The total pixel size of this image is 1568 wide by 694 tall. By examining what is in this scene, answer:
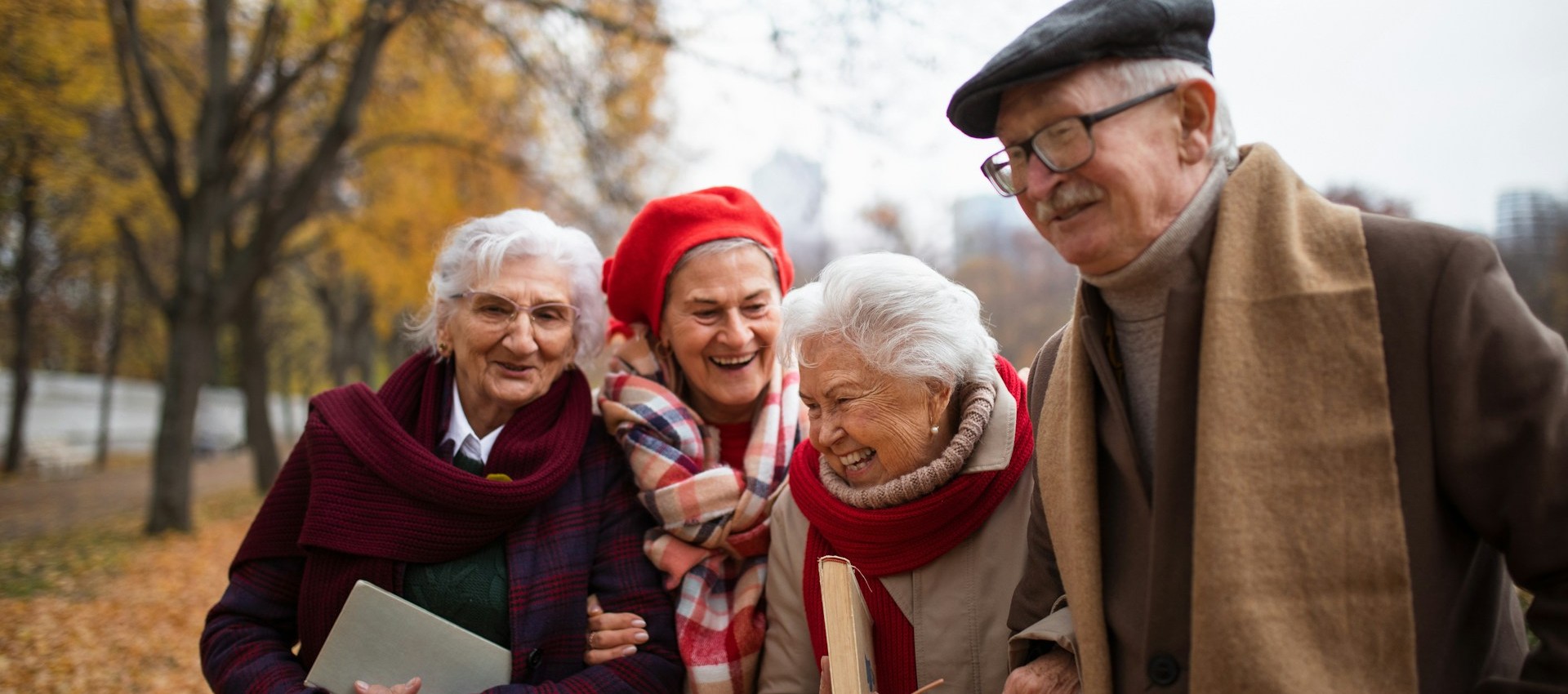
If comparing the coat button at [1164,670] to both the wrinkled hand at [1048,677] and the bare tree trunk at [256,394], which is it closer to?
the wrinkled hand at [1048,677]

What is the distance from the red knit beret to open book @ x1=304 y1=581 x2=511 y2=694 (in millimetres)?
1087

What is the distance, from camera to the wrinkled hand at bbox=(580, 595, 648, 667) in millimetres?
2531

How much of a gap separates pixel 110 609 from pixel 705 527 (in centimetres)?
695

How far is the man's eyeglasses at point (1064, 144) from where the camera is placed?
1.61 meters

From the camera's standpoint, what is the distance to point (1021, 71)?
164 cm

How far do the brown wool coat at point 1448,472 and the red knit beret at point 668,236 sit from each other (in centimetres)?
144

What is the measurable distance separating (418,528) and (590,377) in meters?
0.98

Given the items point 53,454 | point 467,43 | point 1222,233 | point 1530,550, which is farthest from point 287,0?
point 53,454

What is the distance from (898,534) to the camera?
227 centimetres

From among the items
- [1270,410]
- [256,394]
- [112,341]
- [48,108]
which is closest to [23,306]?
[112,341]

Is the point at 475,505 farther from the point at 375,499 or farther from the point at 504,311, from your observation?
the point at 504,311

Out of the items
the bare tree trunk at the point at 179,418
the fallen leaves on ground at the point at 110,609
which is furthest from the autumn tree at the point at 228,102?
the fallen leaves on ground at the point at 110,609

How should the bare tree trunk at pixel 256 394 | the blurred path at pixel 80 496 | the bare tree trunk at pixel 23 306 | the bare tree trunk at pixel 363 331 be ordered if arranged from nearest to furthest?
the blurred path at pixel 80 496
the bare tree trunk at pixel 256 394
the bare tree trunk at pixel 23 306
the bare tree trunk at pixel 363 331

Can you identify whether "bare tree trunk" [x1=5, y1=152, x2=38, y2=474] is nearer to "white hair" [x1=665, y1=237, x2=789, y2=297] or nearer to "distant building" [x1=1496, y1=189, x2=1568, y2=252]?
"white hair" [x1=665, y1=237, x2=789, y2=297]
